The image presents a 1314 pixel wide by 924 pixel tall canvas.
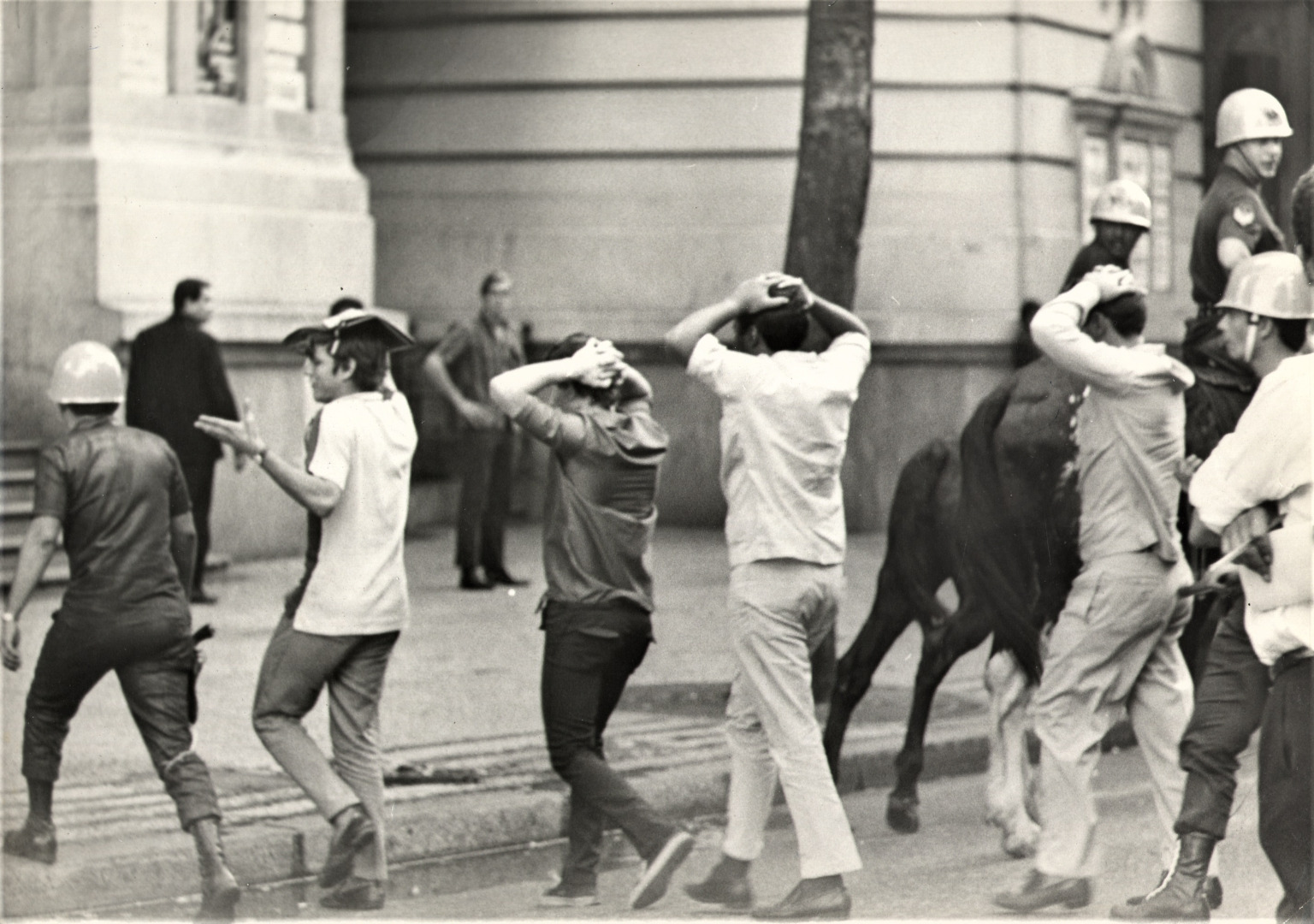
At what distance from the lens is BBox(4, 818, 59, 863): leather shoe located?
7391 mm

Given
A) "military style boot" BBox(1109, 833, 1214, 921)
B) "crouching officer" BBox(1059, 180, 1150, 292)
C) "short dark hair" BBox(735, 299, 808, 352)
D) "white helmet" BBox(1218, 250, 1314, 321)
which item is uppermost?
"crouching officer" BBox(1059, 180, 1150, 292)

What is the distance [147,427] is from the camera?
1383 cm

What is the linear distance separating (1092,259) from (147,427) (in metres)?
7.13

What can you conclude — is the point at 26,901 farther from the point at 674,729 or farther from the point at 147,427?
the point at 147,427

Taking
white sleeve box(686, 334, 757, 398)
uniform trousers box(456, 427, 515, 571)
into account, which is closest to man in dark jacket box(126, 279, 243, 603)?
uniform trousers box(456, 427, 515, 571)

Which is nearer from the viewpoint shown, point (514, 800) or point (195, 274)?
point (514, 800)

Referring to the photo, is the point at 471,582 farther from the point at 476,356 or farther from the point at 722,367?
the point at 722,367

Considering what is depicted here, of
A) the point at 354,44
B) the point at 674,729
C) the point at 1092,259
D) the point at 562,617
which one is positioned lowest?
the point at 674,729

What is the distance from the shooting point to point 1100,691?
735cm

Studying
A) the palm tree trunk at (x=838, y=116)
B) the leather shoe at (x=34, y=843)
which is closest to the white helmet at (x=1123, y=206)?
the palm tree trunk at (x=838, y=116)

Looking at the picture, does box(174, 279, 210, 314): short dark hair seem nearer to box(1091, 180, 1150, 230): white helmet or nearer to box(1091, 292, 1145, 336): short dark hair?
box(1091, 180, 1150, 230): white helmet

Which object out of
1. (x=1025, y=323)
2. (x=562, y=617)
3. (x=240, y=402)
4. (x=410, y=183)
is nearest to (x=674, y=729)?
(x=562, y=617)

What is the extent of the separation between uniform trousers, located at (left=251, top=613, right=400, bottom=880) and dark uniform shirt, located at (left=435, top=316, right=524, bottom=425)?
789cm

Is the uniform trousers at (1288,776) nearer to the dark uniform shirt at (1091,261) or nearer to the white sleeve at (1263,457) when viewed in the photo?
the white sleeve at (1263,457)
